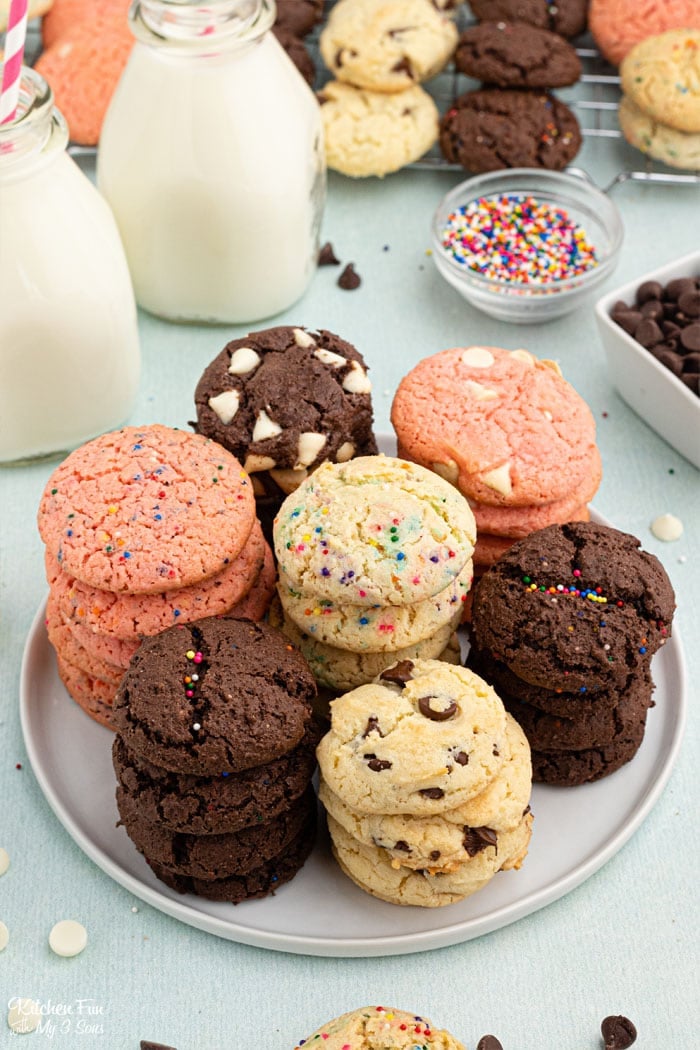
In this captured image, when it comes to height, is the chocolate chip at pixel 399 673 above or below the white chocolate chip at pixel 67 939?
above

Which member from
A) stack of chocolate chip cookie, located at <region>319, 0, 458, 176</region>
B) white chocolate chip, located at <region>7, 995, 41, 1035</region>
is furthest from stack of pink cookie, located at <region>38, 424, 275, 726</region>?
stack of chocolate chip cookie, located at <region>319, 0, 458, 176</region>

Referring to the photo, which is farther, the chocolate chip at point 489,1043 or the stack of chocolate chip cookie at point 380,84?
the stack of chocolate chip cookie at point 380,84

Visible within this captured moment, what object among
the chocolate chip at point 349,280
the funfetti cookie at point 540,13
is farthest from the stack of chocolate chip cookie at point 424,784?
the funfetti cookie at point 540,13

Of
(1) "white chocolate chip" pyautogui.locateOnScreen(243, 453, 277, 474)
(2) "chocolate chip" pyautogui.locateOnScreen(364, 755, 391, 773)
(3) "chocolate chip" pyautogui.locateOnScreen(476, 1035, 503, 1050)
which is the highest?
(1) "white chocolate chip" pyautogui.locateOnScreen(243, 453, 277, 474)

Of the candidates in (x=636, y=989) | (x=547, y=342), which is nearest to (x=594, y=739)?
(x=636, y=989)

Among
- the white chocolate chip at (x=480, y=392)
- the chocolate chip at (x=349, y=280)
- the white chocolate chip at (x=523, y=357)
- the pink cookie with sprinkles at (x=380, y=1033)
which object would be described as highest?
the white chocolate chip at (x=480, y=392)

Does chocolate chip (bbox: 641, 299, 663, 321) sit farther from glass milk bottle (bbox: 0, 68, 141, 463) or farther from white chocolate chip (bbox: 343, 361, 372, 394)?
glass milk bottle (bbox: 0, 68, 141, 463)

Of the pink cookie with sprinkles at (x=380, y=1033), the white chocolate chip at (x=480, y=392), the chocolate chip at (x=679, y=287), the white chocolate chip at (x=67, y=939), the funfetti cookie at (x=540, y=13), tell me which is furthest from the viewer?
the funfetti cookie at (x=540, y=13)

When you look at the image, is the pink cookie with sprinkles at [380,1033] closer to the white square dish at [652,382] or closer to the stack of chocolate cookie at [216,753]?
the stack of chocolate cookie at [216,753]
